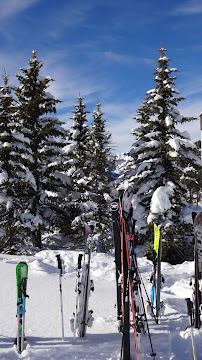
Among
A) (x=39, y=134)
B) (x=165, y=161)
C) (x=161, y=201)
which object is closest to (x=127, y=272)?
(x=161, y=201)

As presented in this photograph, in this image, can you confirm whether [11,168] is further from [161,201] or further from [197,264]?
[197,264]

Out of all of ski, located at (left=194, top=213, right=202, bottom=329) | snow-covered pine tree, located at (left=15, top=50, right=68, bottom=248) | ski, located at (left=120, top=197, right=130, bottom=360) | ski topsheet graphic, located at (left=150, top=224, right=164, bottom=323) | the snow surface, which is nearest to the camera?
ski, located at (left=120, top=197, right=130, bottom=360)

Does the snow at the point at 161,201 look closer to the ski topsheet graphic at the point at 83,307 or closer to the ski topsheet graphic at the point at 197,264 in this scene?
the ski topsheet graphic at the point at 197,264

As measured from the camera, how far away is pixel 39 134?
15.3 meters

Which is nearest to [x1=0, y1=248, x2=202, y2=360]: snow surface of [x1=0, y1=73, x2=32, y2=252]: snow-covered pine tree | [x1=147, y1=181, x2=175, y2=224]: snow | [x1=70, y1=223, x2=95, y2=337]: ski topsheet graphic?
[x1=70, y1=223, x2=95, y2=337]: ski topsheet graphic

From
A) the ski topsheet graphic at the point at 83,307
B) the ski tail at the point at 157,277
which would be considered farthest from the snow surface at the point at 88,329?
the ski tail at the point at 157,277

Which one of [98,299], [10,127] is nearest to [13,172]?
[10,127]

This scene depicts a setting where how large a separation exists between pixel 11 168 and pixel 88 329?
1039 centimetres

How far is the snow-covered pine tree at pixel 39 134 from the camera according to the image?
49.3 feet

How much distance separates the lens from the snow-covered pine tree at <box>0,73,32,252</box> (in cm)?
1347

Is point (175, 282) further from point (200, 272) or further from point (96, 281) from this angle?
point (200, 272)

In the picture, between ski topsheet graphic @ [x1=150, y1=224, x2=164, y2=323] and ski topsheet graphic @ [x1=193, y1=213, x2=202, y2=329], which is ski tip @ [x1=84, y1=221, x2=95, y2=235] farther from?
ski topsheet graphic @ [x1=193, y1=213, x2=202, y2=329]

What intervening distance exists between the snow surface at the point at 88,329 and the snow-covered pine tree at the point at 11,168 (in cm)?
506

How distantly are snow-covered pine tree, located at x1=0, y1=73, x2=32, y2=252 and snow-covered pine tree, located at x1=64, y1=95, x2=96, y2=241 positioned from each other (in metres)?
3.73
